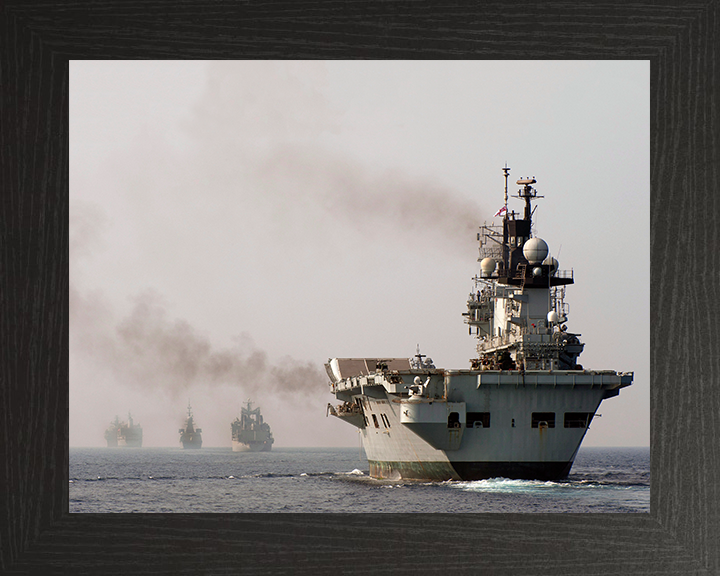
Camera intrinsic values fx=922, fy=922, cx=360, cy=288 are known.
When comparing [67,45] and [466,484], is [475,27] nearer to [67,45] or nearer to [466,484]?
[67,45]

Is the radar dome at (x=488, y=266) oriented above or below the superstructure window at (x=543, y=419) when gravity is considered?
above

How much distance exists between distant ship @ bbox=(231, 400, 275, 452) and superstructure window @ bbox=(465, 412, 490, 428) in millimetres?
35765

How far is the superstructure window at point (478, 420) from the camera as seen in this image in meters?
20.4

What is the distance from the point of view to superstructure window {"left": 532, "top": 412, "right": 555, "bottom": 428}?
20406 mm

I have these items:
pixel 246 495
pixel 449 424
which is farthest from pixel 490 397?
pixel 246 495

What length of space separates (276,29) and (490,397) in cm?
1387

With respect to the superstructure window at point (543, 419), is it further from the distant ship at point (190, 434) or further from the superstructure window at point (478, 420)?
the distant ship at point (190, 434)

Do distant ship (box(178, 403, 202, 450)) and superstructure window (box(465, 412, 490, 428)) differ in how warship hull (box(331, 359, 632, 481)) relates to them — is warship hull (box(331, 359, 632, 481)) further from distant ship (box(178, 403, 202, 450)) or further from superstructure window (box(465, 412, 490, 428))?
distant ship (box(178, 403, 202, 450))

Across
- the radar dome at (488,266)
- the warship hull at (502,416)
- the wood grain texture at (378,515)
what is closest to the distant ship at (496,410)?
the warship hull at (502,416)

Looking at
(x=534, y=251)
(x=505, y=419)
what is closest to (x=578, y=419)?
(x=505, y=419)

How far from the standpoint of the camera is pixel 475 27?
7695 millimetres

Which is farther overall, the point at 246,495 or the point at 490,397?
the point at 246,495

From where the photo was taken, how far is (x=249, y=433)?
5659 cm

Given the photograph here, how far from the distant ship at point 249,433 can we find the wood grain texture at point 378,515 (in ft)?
157
